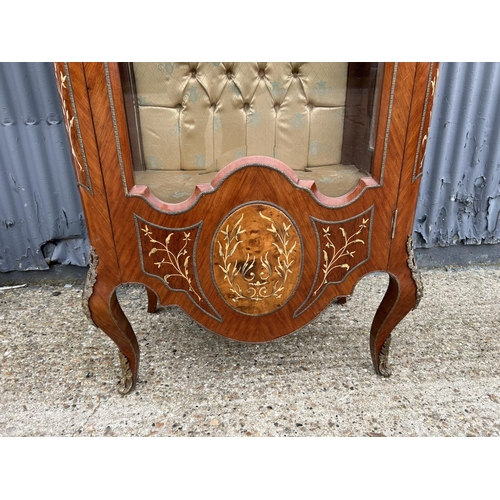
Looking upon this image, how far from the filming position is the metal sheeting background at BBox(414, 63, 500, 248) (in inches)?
59.1

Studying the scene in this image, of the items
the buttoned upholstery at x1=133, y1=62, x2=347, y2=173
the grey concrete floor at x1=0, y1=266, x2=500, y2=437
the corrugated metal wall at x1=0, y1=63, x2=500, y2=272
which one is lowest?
the grey concrete floor at x1=0, y1=266, x2=500, y2=437

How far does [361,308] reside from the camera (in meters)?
1.49

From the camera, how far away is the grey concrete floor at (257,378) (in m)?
1.02

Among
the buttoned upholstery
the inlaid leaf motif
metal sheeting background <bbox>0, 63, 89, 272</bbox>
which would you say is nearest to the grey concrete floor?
metal sheeting background <bbox>0, 63, 89, 272</bbox>

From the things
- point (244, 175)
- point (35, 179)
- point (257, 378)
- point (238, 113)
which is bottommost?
point (257, 378)

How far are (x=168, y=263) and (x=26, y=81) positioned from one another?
96 centimetres

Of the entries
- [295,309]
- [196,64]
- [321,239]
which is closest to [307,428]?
[295,309]

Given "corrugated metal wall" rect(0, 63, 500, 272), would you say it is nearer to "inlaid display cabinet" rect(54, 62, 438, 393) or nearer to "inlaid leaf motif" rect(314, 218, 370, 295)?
"inlaid display cabinet" rect(54, 62, 438, 393)

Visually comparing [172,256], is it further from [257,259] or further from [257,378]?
[257,378]

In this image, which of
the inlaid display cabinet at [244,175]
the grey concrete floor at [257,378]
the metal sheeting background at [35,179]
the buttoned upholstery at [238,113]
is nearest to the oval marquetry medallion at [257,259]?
the inlaid display cabinet at [244,175]

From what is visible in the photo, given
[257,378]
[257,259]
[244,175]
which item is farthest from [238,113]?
[257,378]

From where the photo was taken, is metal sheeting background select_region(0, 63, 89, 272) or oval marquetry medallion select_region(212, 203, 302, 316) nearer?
oval marquetry medallion select_region(212, 203, 302, 316)

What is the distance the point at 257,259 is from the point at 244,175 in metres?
0.19

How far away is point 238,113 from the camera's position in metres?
0.86
